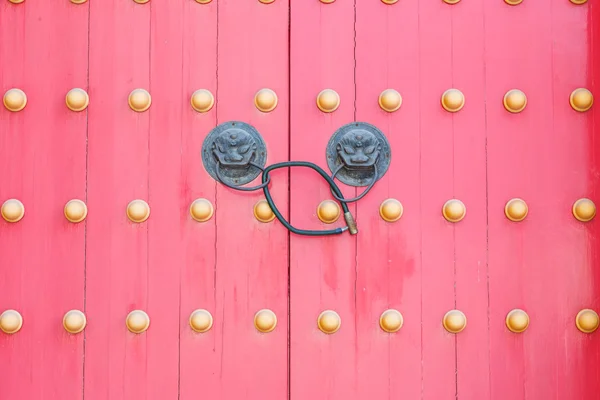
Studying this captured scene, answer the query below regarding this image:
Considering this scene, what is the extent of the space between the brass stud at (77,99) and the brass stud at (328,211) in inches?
24.1

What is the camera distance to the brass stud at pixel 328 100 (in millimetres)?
2025

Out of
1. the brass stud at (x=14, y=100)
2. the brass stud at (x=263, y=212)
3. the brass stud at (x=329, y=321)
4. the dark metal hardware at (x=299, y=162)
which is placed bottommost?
the brass stud at (x=329, y=321)

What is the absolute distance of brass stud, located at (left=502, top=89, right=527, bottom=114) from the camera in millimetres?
2027

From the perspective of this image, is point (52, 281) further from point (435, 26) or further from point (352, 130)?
point (435, 26)

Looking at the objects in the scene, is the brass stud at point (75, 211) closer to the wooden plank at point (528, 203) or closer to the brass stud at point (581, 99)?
the wooden plank at point (528, 203)

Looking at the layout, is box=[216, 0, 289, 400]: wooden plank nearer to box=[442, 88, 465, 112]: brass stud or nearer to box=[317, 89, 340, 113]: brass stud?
box=[317, 89, 340, 113]: brass stud

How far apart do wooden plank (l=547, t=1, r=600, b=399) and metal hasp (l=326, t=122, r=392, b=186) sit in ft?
1.34

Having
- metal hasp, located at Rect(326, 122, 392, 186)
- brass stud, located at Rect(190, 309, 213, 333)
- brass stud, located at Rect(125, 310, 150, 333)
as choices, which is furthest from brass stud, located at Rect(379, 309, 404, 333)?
brass stud, located at Rect(125, 310, 150, 333)

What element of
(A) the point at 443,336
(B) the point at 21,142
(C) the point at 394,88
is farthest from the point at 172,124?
(A) the point at 443,336

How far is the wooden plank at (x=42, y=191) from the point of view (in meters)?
1.99

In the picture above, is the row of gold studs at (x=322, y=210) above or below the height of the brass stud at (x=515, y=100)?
below

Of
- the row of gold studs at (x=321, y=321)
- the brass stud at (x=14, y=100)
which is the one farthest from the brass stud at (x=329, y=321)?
the brass stud at (x=14, y=100)

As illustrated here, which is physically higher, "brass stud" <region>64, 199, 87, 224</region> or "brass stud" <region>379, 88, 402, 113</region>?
"brass stud" <region>379, 88, 402, 113</region>

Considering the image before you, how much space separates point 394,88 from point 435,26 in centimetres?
18
